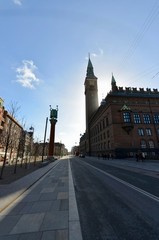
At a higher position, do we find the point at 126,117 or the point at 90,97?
the point at 90,97

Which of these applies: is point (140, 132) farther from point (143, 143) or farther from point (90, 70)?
point (90, 70)

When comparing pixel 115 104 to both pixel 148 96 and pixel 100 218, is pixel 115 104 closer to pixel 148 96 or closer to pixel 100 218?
pixel 148 96

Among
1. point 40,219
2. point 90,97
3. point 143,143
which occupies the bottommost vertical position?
point 40,219

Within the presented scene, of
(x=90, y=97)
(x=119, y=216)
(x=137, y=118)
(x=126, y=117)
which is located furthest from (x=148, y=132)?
(x=90, y=97)

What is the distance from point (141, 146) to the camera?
39.6m

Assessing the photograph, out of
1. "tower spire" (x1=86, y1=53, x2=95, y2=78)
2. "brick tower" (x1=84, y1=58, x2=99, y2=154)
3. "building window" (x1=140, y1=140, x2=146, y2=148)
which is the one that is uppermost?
"tower spire" (x1=86, y1=53, x2=95, y2=78)

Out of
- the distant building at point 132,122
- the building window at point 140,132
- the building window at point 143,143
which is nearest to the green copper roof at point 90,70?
the distant building at point 132,122

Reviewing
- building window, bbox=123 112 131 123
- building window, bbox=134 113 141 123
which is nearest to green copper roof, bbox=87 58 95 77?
building window, bbox=134 113 141 123

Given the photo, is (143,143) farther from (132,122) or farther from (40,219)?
(40,219)

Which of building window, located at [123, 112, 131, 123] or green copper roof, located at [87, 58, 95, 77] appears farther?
green copper roof, located at [87, 58, 95, 77]

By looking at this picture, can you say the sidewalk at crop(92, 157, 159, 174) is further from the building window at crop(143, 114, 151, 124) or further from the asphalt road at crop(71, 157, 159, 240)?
the building window at crop(143, 114, 151, 124)

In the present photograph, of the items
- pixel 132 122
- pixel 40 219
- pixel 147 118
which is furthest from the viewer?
pixel 147 118

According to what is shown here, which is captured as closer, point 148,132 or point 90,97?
point 148,132

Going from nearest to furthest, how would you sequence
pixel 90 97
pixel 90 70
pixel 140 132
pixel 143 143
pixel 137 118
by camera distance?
1. pixel 143 143
2. pixel 140 132
3. pixel 137 118
4. pixel 90 97
5. pixel 90 70
